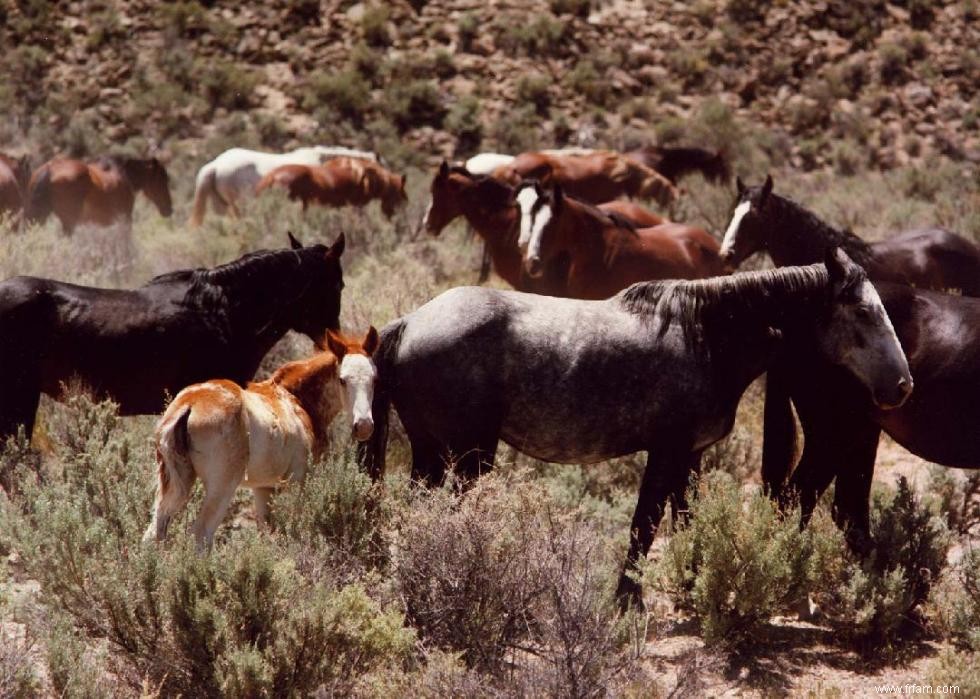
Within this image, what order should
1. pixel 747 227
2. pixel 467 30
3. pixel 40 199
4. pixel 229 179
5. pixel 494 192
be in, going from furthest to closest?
pixel 467 30
pixel 229 179
pixel 40 199
pixel 494 192
pixel 747 227

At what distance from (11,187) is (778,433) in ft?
39.8

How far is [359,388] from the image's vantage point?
229 inches

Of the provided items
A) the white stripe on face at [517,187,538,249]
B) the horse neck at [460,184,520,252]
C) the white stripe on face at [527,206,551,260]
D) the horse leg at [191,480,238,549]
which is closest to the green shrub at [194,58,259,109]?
the horse neck at [460,184,520,252]

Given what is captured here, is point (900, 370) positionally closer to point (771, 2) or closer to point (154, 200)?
point (154, 200)

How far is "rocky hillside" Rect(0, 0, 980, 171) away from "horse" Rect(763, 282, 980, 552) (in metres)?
19.4

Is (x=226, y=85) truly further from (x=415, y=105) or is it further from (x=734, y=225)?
(x=734, y=225)

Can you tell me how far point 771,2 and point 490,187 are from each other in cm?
2018

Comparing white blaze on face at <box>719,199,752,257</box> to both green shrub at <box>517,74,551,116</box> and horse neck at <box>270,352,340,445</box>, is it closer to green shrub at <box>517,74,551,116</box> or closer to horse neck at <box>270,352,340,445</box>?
horse neck at <box>270,352,340,445</box>

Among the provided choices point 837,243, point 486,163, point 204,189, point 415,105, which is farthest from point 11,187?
point 415,105

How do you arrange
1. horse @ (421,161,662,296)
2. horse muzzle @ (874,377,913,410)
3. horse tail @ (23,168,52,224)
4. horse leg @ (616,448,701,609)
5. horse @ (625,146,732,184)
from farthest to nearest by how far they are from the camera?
horse @ (625,146,732,184) → horse tail @ (23,168,52,224) → horse @ (421,161,662,296) → horse leg @ (616,448,701,609) → horse muzzle @ (874,377,913,410)

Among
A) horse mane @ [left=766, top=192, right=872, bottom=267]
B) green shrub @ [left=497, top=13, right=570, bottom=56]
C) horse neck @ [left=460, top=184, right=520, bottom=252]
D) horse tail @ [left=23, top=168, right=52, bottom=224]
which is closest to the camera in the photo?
horse mane @ [left=766, top=192, right=872, bottom=267]

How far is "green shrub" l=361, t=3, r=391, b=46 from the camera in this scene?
28.5 metres

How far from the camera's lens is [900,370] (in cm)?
600

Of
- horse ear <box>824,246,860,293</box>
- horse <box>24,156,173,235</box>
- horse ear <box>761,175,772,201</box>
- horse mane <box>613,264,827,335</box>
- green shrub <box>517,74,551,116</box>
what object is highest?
horse ear <box>824,246,860,293</box>
